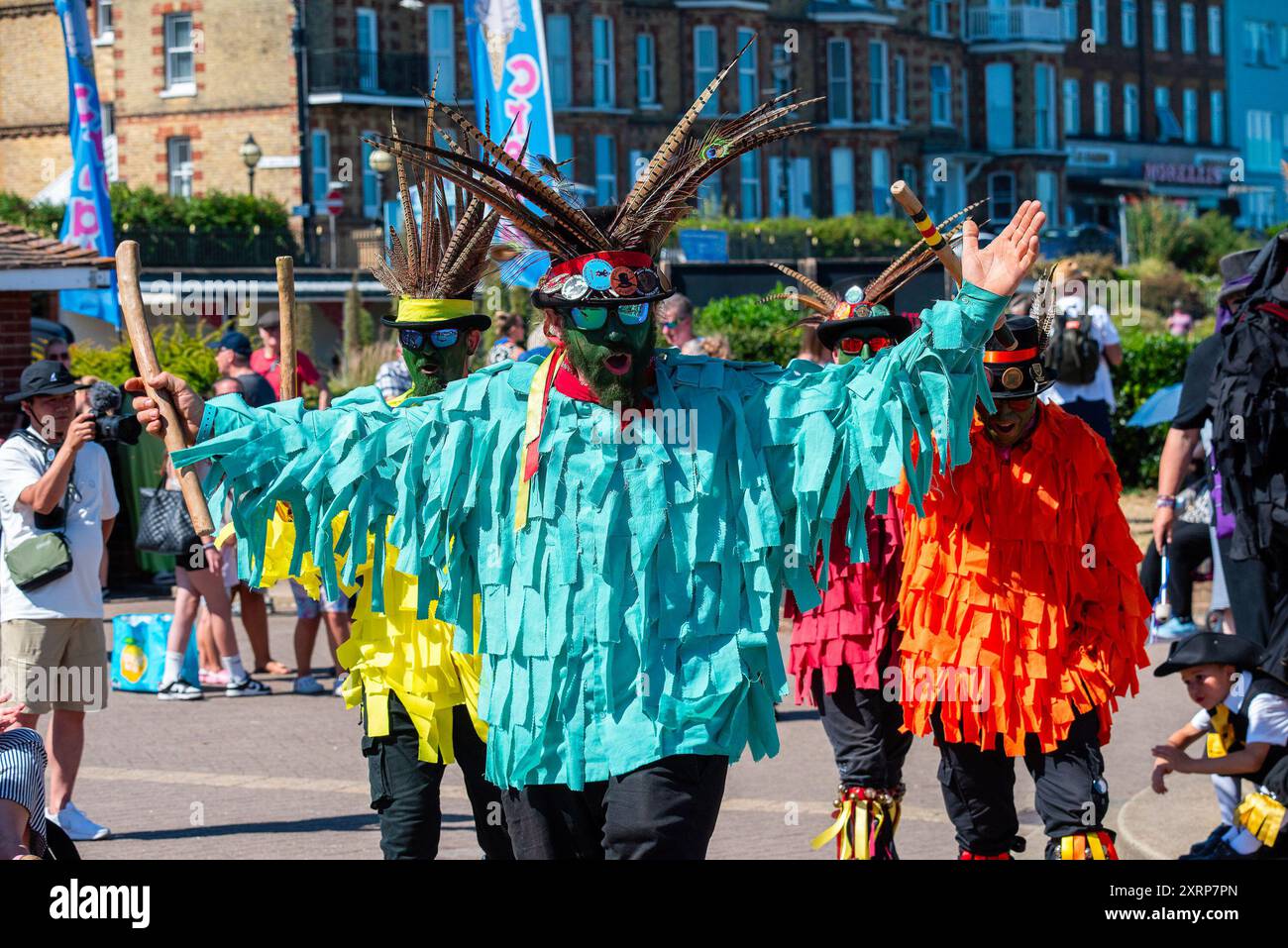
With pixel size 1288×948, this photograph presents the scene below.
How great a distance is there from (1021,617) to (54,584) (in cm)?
397

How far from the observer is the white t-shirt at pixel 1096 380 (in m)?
12.4

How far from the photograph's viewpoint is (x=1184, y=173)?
60.2 metres

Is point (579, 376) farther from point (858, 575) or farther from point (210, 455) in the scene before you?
point (858, 575)

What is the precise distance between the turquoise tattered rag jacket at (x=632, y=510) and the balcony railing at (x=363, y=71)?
3778 centimetres

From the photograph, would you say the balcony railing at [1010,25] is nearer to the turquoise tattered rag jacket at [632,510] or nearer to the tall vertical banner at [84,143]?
the tall vertical banner at [84,143]

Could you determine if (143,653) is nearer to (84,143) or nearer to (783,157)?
(84,143)

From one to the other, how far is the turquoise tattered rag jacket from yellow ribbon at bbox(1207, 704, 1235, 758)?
2.63 meters

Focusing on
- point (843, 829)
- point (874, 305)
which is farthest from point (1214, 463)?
point (843, 829)

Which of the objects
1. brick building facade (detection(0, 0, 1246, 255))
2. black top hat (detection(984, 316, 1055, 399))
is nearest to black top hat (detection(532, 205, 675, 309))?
black top hat (detection(984, 316, 1055, 399))

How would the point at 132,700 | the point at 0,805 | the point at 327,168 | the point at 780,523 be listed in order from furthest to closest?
the point at 327,168 → the point at 132,700 → the point at 0,805 → the point at 780,523

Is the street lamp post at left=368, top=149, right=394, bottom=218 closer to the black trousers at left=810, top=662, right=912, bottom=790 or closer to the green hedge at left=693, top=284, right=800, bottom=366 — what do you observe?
the green hedge at left=693, top=284, right=800, bottom=366
